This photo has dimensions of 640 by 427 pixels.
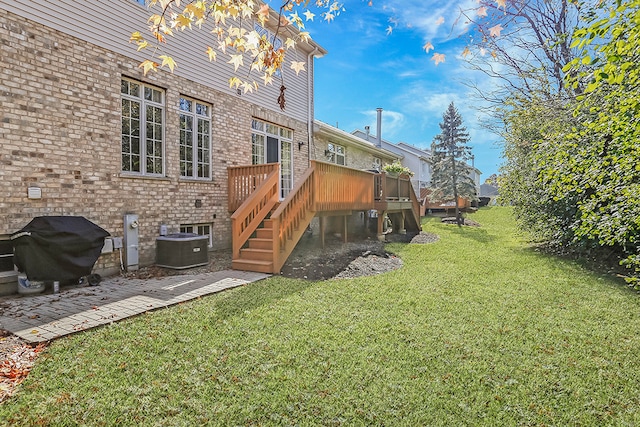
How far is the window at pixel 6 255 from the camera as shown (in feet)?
16.9

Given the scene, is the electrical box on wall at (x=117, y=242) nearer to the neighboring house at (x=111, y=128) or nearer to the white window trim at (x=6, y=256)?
the neighboring house at (x=111, y=128)

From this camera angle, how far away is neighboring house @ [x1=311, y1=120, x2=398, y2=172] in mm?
13297

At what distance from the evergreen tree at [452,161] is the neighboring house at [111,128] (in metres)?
16.8

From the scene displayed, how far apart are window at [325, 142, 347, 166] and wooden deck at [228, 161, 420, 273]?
3.52m

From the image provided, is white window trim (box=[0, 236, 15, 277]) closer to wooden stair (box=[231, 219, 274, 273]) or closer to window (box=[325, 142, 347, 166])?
wooden stair (box=[231, 219, 274, 273])

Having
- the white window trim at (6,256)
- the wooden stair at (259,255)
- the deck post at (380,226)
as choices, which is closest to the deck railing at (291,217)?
the wooden stair at (259,255)

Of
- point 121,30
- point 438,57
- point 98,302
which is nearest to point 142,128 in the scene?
point 121,30

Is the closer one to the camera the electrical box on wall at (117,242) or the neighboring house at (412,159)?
the electrical box on wall at (117,242)

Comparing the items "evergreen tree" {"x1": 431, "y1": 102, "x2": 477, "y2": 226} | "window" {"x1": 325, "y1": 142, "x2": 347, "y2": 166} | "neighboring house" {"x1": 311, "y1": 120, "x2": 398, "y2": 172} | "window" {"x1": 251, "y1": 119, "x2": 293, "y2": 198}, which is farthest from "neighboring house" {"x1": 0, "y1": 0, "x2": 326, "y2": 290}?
"evergreen tree" {"x1": 431, "y1": 102, "x2": 477, "y2": 226}

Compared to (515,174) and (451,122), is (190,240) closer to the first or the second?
(515,174)

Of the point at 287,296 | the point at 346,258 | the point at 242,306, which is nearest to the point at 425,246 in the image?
the point at 346,258

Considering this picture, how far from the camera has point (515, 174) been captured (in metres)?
10.6

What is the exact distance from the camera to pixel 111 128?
6.46m

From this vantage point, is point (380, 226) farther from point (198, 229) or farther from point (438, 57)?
point (438, 57)
